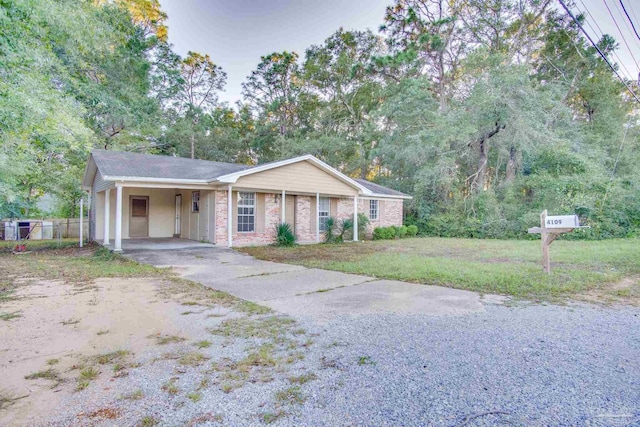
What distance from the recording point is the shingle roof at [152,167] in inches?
428

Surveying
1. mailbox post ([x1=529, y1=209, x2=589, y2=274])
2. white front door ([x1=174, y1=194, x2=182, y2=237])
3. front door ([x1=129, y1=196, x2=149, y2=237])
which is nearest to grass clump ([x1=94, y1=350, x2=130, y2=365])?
mailbox post ([x1=529, y1=209, x2=589, y2=274])

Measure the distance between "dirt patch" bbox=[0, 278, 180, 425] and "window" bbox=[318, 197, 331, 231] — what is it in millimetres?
9924

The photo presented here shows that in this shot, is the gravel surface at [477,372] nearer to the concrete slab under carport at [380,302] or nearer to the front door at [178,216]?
the concrete slab under carport at [380,302]

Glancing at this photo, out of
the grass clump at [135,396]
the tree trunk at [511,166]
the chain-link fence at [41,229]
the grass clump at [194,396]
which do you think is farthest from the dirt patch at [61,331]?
the tree trunk at [511,166]

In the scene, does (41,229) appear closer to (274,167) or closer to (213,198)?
(213,198)

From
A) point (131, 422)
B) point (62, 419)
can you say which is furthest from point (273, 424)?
point (62, 419)

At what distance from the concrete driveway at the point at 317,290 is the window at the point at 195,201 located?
16.2 ft

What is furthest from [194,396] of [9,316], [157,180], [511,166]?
[511,166]

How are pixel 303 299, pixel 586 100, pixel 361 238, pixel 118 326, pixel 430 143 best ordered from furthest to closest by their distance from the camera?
pixel 586 100, pixel 430 143, pixel 361 238, pixel 303 299, pixel 118 326

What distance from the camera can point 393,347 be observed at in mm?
3361

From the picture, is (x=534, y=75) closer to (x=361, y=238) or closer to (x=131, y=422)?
(x=361, y=238)

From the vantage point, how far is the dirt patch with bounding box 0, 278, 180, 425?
8.25 ft

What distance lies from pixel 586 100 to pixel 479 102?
32.8 ft

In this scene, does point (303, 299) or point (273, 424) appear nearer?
point (273, 424)
